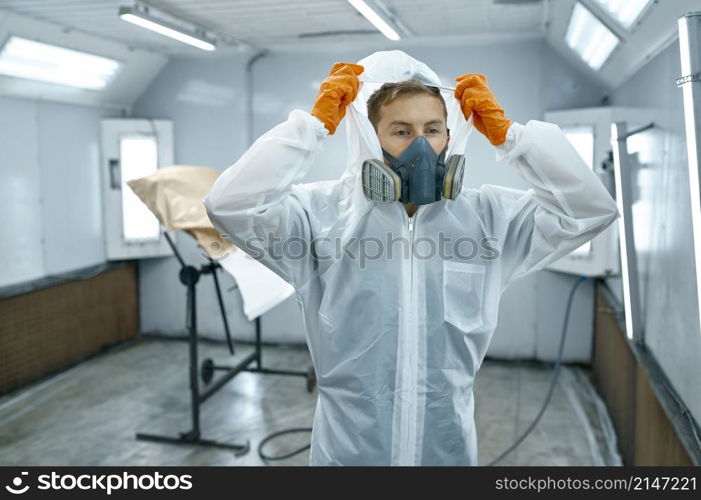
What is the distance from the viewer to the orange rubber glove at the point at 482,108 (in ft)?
5.50

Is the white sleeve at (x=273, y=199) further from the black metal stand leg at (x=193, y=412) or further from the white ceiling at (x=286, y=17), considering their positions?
the white ceiling at (x=286, y=17)

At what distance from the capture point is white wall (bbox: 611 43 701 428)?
6.79 feet

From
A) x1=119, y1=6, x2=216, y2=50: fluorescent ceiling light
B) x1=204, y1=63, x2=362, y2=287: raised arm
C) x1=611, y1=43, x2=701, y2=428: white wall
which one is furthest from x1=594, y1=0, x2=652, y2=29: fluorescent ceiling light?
x1=119, y1=6, x2=216, y2=50: fluorescent ceiling light

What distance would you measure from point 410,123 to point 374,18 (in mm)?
2527

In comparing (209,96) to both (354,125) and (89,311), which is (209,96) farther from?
(354,125)

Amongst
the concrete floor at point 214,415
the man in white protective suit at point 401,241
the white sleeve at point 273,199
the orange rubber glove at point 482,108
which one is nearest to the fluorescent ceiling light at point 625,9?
the orange rubber glove at point 482,108

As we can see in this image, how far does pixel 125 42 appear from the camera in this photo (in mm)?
4984

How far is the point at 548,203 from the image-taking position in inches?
64.2

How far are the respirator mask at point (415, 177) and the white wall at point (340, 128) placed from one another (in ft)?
11.4

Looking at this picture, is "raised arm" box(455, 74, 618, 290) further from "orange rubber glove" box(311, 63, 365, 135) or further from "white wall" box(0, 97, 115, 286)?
"white wall" box(0, 97, 115, 286)

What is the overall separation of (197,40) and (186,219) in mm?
1650

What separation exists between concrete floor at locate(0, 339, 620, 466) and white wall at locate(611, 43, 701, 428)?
1326 mm

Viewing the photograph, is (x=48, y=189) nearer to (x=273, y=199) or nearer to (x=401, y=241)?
(x=273, y=199)

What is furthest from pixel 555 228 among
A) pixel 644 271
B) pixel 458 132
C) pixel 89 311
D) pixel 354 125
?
pixel 89 311
